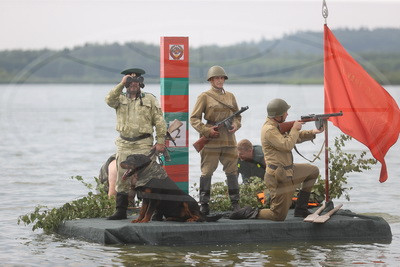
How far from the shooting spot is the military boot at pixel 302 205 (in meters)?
12.3

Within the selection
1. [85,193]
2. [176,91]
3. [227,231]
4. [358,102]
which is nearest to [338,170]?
[358,102]

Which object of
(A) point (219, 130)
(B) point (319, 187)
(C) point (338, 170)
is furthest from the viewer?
(B) point (319, 187)

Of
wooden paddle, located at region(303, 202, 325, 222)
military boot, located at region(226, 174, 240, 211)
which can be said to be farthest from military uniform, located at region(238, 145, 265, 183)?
wooden paddle, located at region(303, 202, 325, 222)

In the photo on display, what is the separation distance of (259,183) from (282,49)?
5.99 ft

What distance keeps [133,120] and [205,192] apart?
1408 millimetres

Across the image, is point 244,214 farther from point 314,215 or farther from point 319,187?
point 319,187

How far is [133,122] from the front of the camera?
11.8 m

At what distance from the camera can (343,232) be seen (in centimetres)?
1222

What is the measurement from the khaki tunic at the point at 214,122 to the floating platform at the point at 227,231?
72 cm

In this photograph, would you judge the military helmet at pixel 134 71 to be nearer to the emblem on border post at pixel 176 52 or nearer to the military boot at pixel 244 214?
the emblem on border post at pixel 176 52

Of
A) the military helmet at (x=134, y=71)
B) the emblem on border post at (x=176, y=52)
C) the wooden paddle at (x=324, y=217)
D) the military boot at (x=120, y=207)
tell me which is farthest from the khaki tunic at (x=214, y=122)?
the wooden paddle at (x=324, y=217)

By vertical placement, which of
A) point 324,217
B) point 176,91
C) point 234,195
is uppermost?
point 176,91

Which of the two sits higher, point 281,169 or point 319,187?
point 281,169

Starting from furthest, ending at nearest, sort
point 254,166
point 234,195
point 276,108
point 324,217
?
point 254,166 → point 234,195 → point 324,217 → point 276,108
